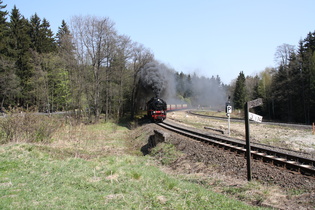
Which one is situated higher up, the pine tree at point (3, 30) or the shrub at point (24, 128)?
the pine tree at point (3, 30)

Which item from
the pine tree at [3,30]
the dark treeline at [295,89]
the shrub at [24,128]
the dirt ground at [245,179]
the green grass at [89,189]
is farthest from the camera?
the dark treeline at [295,89]

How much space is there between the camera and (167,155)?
1138cm

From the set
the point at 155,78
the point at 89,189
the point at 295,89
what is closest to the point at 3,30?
the point at 155,78

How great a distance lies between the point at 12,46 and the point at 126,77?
58.7 ft

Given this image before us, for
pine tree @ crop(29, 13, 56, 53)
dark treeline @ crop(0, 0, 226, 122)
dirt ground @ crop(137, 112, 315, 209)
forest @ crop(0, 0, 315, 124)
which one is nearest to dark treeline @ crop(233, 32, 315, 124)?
forest @ crop(0, 0, 315, 124)

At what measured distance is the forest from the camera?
3081cm

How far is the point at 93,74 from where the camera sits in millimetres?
32375

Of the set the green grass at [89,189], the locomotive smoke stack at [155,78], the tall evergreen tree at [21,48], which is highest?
the tall evergreen tree at [21,48]

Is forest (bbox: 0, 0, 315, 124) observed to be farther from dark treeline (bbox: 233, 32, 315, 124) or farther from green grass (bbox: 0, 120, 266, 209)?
green grass (bbox: 0, 120, 266, 209)

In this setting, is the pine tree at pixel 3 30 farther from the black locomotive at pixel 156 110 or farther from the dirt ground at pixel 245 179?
the dirt ground at pixel 245 179

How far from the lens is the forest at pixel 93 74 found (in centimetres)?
3081

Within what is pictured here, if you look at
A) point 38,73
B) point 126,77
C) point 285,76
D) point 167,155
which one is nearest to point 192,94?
point 285,76

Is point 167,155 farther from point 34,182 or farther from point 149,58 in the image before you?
point 149,58

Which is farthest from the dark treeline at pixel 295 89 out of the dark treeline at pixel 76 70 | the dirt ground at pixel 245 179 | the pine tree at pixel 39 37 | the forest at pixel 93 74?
the pine tree at pixel 39 37
